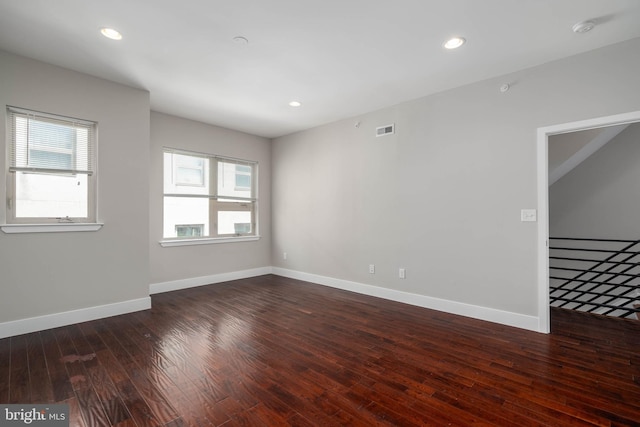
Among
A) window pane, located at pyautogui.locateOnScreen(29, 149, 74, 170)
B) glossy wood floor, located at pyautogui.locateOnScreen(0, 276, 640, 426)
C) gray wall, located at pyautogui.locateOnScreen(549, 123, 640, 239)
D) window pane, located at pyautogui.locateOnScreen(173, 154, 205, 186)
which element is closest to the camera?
glossy wood floor, located at pyautogui.locateOnScreen(0, 276, 640, 426)

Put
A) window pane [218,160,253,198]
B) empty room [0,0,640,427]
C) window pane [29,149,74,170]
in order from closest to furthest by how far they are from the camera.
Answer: empty room [0,0,640,427]
window pane [29,149,74,170]
window pane [218,160,253,198]

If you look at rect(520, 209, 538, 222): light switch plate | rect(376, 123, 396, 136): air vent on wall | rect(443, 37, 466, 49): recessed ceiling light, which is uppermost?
rect(443, 37, 466, 49): recessed ceiling light

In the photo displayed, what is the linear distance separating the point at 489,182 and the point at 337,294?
264 centimetres

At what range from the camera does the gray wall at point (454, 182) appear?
9.83 ft

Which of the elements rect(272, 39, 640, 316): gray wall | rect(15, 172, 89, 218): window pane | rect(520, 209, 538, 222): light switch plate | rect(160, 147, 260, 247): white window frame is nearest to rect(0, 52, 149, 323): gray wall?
rect(15, 172, 89, 218): window pane

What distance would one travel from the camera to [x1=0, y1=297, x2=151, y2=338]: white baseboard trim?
2.94m

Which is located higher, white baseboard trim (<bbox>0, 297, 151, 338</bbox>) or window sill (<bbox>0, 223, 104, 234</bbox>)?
window sill (<bbox>0, 223, 104, 234</bbox>)

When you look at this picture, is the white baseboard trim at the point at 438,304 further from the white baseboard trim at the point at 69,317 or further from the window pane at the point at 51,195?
the window pane at the point at 51,195

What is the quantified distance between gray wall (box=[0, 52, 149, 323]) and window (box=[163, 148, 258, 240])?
101cm

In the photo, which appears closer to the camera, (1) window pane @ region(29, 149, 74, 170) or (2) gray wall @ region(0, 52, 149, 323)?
(2) gray wall @ region(0, 52, 149, 323)

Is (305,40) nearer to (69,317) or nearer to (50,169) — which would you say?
(50,169)

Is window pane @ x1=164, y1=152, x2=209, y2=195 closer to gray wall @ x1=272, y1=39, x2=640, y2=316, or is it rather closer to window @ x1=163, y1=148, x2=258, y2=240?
window @ x1=163, y1=148, x2=258, y2=240

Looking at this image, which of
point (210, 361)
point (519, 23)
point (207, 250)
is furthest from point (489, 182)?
point (207, 250)

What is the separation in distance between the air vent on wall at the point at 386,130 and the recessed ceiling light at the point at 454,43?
1.52m
